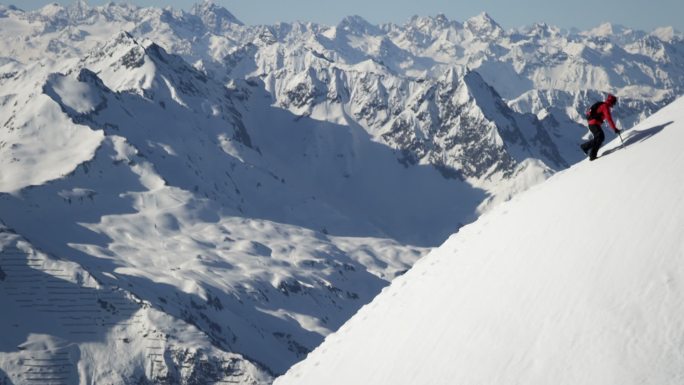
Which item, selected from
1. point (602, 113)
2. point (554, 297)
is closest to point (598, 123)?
point (602, 113)

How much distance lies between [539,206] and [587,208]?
9.02 feet

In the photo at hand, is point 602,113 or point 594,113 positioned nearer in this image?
point 602,113

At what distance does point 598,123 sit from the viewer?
34750 mm

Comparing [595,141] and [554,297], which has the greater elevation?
[595,141]

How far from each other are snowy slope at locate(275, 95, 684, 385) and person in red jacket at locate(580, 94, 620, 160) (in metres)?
1.48

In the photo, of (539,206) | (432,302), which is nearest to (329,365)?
(432,302)

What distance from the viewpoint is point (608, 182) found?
27609 mm

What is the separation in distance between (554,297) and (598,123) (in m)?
13.3

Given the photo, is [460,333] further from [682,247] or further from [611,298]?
[682,247]

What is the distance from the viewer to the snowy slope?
68.4 feet

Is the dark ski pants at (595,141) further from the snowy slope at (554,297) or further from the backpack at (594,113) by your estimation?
the snowy slope at (554,297)

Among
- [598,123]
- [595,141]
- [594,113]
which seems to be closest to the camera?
[595,141]

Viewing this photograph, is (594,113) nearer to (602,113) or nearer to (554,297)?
(602,113)

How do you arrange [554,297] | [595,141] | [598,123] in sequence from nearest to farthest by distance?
[554,297] < [595,141] < [598,123]
